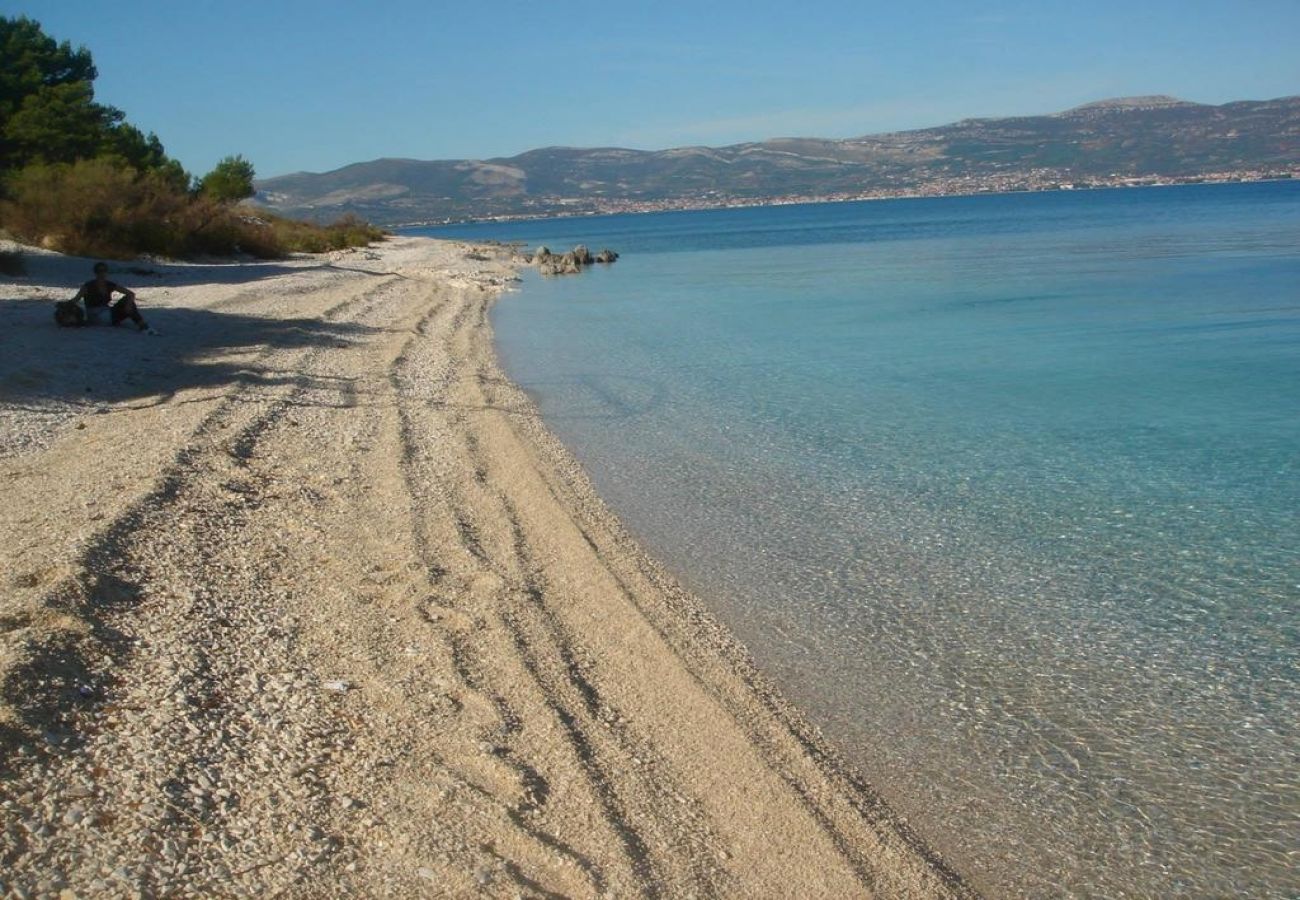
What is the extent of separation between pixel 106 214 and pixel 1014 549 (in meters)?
27.7

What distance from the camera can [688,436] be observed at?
45.6 feet

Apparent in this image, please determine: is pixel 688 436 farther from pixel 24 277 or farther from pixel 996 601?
pixel 24 277

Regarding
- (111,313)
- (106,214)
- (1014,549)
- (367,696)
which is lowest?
(1014,549)

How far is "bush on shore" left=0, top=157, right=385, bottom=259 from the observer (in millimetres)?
28484

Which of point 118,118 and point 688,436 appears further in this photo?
point 118,118

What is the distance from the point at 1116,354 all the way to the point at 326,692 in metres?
17.9

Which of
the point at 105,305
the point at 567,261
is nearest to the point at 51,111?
the point at 567,261

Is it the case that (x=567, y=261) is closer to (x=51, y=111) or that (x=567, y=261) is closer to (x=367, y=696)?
(x=51, y=111)

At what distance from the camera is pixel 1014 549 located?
30.2 feet

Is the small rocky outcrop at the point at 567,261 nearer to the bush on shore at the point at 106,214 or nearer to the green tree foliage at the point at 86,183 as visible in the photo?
the green tree foliage at the point at 86,183

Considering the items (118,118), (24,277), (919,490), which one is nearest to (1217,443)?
(919,490)

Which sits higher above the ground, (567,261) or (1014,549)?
(567,261)

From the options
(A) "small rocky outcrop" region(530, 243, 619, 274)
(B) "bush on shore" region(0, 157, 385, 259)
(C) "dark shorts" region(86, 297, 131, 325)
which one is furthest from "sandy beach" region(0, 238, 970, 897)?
(A) "small rocky outcrop" region(530, 243, 619, 274)

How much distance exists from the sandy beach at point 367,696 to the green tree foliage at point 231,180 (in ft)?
160
